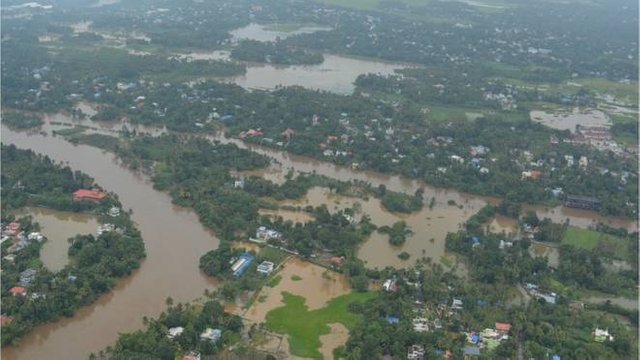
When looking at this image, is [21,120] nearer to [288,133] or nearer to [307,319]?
[288,133]

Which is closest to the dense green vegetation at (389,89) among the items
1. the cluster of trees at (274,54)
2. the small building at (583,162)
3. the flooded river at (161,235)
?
the cluster of trees at (274,54)

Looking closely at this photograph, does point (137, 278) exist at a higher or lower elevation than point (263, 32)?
lower

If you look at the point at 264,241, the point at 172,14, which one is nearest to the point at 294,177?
the point at 264,241

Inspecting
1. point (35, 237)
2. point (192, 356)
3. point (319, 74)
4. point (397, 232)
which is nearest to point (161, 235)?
point (35, 237)

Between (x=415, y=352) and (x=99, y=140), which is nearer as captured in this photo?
(x=415, y=352)

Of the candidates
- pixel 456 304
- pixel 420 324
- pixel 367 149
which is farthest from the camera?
pixel 367 149

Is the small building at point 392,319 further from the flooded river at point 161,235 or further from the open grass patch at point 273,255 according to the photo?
the open grass patch at point 273,255
